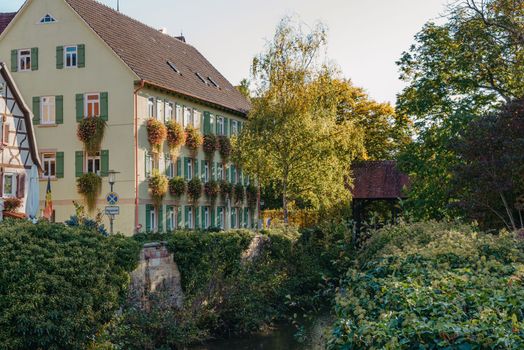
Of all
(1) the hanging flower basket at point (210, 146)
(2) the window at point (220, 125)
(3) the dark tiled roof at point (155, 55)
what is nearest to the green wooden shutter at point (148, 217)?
(3) the dark tiled roof at point (155, 55)

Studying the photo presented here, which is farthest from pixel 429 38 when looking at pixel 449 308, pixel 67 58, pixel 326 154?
pixel 449 308

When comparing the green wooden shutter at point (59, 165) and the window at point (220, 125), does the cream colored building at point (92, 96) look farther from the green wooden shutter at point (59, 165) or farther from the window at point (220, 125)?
the window at point (220, 125)

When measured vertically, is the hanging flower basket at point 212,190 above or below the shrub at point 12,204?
above

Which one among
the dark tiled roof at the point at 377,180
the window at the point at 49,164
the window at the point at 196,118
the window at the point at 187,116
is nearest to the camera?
the window at the point at 49,164

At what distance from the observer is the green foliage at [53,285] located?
590 inches

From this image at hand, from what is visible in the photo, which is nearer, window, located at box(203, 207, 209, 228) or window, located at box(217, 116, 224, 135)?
window, located at box(203, 207, 209, 228)

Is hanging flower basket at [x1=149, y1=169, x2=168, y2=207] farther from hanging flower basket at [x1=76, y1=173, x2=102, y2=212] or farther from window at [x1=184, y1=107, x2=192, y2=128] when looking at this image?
window at [x1=184, y1=107, x2=192, y2=128]

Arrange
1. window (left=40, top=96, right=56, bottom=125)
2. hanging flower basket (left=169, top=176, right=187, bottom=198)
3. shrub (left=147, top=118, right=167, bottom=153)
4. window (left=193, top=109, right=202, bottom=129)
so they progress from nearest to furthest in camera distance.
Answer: shrub (left=147, top=118, right=167, bottom=153)
window (left=40, top=96, right=56, bottom=125)
hanging flower basket (left=169, top=176, right=187, bottom=198)
window (left=193, top=109, right=202, bottom=129)

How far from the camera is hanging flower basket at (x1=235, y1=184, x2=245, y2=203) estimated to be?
43.9 m

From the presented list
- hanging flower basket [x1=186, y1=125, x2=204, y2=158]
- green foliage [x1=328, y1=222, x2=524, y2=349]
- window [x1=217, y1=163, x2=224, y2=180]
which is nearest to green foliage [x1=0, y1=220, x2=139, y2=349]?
green foliage [x1=328, y1=222, x2=524, y2=349]

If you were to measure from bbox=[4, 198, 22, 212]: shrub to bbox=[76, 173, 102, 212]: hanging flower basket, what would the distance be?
3.09 metres

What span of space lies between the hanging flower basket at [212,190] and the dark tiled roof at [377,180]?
7.07m

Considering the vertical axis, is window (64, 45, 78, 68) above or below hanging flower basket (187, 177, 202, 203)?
above

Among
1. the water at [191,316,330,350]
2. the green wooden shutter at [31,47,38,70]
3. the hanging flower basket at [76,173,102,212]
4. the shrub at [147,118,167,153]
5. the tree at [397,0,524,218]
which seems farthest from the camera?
the green wooden shutter at [31,47,38,70]
